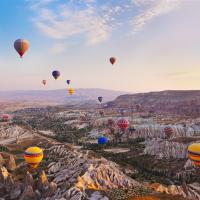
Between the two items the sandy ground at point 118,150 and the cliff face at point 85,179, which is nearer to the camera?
the cliff face at point 85,179

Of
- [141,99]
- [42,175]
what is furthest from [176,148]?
[141,99]

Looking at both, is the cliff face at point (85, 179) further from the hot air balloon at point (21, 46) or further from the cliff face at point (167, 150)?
the cliff face at point (167, 150)

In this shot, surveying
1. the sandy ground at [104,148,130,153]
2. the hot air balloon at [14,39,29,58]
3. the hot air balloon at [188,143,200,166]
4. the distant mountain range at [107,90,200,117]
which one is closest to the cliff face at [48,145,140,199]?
the hot air balloon at [188,143,200,166]

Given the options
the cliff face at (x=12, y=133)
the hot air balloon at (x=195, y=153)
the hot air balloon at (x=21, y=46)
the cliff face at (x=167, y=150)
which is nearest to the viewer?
the hot air balloon at (x=195, y=153)

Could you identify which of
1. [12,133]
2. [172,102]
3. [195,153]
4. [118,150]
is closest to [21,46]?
[195,153]

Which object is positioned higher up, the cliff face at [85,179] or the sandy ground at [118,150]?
the cliff face at [85,179]

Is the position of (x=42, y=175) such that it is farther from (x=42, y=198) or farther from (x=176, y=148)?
Result: (x=176, y=148)

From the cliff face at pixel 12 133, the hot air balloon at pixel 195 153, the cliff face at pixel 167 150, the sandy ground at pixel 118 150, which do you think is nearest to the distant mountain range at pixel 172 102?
the sandy ground at pixel 118 150

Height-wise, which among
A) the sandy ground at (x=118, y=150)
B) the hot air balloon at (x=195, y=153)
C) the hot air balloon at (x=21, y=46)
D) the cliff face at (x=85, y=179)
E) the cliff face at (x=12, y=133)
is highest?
the hot air balloon at (x=21, y=46)
